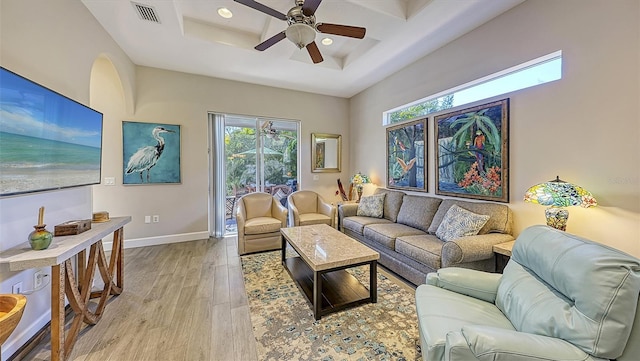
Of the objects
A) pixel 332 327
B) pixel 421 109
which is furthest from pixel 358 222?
pixel 421 109

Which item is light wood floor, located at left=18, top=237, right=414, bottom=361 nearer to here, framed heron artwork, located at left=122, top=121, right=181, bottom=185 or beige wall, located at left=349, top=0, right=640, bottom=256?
framed heron artwork, located at left=122, top=121, right=181, bottom=185

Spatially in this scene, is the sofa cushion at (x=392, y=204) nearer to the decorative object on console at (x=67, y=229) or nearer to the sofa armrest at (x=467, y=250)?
the sofa armrest at (x=467, y=250)

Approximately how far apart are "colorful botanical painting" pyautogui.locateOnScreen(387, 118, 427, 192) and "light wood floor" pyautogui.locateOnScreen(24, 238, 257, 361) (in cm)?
283

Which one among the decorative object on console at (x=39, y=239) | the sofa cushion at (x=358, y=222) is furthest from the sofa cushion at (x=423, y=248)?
the decorative object on console at (x=39, y=239)

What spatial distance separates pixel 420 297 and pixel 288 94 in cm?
442

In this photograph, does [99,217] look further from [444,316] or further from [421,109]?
[421,109]

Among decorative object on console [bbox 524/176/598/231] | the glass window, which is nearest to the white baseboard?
the glass window

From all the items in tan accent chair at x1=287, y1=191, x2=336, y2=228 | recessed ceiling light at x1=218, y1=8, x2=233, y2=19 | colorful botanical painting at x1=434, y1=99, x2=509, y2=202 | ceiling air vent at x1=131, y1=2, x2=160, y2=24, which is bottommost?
tan accent chair at x1=287, y1=191, x2=336, y2=228

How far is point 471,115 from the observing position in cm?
288

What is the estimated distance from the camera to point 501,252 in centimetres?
214

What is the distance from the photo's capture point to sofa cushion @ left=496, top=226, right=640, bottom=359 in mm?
918

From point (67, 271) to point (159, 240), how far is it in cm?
247

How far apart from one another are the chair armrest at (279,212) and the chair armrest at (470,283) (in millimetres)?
2609

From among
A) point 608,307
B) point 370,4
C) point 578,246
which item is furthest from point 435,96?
point 608,307
